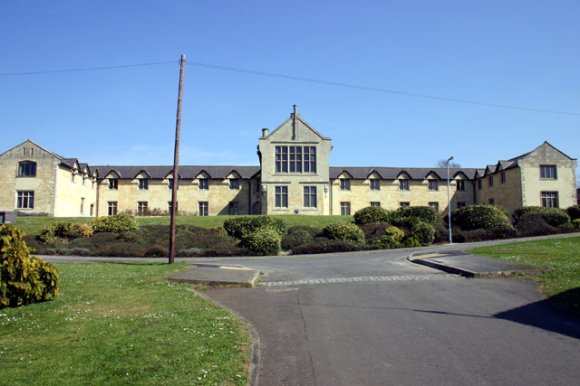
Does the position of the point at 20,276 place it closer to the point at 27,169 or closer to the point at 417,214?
the point at 417,214

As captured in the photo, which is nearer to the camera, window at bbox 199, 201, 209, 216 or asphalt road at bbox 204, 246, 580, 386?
asphalt road at bbox 204, 246, 580, 386

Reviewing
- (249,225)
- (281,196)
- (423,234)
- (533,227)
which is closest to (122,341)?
(249,225)

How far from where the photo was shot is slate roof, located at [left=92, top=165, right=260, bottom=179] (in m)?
56.0

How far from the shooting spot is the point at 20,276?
9797 millimetres

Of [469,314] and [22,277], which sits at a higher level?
[22,277]

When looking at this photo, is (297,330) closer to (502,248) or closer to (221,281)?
(221,281)

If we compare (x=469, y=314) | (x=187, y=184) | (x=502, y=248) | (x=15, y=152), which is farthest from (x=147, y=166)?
(x=469, y=314)

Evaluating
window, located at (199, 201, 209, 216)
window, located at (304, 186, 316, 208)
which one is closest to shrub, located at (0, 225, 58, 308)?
window, located at (304, 186, 316, 208)

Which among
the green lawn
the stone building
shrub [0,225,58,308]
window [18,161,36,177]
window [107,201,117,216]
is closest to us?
shrub [0,225,58,308]

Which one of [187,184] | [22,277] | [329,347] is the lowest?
[329,347]

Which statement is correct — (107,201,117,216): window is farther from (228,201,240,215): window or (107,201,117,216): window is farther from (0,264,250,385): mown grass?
(0,264,250,385): mown grass

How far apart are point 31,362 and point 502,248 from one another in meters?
21.5

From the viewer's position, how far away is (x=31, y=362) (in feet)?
19.1

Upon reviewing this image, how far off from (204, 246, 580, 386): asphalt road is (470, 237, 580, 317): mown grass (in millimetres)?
487
